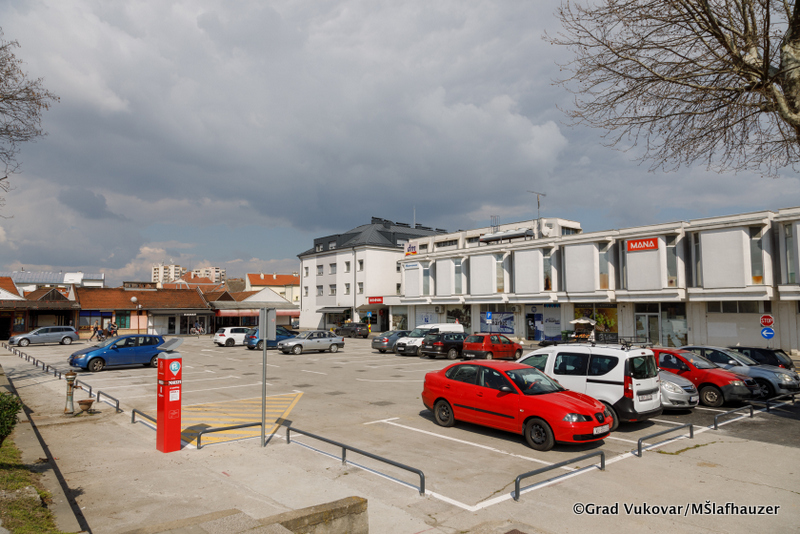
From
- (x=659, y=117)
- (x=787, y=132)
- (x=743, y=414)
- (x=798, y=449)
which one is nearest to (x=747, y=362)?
(x=743, y=414)

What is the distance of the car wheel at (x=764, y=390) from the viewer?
1450 cm

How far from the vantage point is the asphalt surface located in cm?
599

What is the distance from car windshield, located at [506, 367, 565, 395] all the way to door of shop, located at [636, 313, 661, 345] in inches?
1056

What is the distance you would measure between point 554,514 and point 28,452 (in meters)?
8.37

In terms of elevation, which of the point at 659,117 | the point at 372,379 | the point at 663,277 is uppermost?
the point at 659,117

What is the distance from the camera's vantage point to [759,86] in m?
8.15

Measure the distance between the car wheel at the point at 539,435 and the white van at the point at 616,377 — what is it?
80.4 inches

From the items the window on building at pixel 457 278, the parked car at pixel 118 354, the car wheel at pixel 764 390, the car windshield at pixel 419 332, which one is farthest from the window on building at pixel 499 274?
the parked car at pixel 118 354

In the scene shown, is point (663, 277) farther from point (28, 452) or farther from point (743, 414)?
point (28, 452)

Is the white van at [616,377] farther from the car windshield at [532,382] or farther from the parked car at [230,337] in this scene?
the parked car at [230,337]

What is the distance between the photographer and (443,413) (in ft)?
35.5

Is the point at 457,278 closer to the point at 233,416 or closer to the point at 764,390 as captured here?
the point at 764,390

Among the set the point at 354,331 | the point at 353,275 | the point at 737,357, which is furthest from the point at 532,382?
the point at 353,275

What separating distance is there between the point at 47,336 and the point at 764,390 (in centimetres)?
4551
